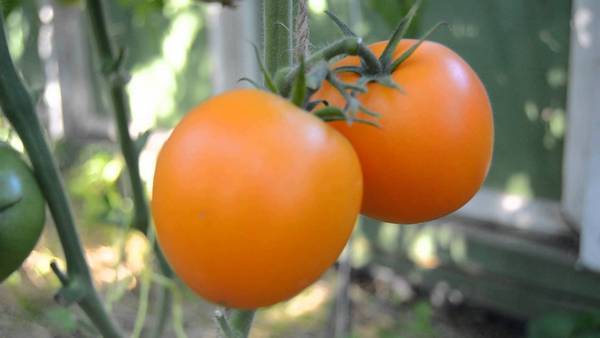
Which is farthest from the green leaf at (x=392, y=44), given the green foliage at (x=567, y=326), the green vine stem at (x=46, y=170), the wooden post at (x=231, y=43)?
the wooden post at (x=231, y=43)

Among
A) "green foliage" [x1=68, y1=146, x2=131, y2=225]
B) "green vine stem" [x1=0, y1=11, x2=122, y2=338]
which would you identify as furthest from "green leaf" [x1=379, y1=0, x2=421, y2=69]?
"green foliage" [x1=68, y1=146, x2=131, y2=225]

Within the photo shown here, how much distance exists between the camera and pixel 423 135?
325 millimetres

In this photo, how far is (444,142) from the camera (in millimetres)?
Result: 330

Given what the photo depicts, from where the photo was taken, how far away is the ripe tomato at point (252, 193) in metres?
0.26

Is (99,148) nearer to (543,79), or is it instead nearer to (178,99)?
(178,99)

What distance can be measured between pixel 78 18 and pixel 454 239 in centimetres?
160

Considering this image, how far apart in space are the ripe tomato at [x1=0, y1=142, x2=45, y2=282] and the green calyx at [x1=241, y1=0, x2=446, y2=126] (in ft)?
0.69

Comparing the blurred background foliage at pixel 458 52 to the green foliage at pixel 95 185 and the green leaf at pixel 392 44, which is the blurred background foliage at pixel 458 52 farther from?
the green leaf at pixel 392 44

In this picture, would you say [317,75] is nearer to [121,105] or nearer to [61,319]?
[121,105]

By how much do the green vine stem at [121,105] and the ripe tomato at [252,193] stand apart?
0.36 meters

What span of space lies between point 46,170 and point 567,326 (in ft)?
3.54

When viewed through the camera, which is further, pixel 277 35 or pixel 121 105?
pixel 121 105

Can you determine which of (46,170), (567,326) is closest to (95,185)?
(567,326)

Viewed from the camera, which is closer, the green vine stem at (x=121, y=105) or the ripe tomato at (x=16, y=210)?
the ripe tomato at (x=16, y=210)
